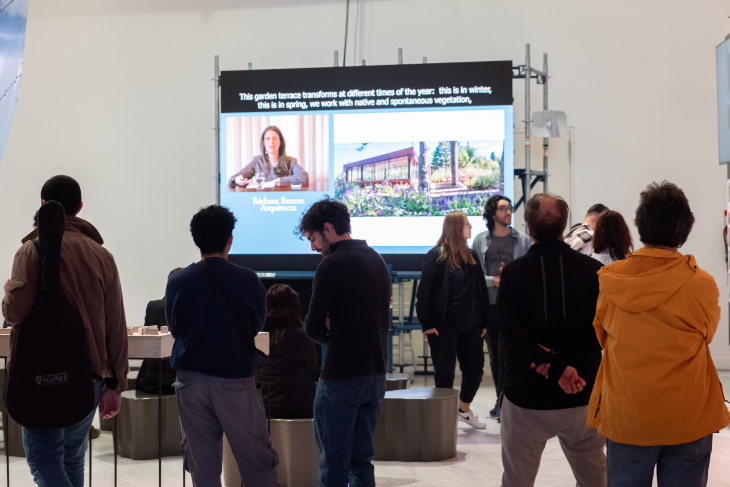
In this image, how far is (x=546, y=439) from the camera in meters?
2.13

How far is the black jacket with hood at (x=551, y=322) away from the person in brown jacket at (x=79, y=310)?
4.26 ft

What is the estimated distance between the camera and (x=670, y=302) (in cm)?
170

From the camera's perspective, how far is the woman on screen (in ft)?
20.7

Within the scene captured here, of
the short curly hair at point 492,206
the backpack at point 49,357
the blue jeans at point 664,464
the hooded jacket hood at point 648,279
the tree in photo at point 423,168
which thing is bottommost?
the blue jeans at point 664,464

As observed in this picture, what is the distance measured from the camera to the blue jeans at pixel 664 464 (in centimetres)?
170

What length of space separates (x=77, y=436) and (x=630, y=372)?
171 centimetres

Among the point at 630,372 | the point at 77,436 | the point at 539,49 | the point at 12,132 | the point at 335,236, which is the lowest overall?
the point at 77,436

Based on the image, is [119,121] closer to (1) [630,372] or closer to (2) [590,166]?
(2) [590,166]

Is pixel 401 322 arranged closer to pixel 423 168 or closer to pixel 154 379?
pixel 423 168

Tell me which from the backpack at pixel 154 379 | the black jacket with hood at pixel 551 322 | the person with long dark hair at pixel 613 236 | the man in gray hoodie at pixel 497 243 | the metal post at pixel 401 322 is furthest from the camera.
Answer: the metal post at pixel 401 322

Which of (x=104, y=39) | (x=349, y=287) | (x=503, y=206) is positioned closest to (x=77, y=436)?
(x=349, y=287)

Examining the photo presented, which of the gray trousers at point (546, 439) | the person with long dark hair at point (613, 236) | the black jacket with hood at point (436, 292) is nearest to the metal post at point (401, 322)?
the black jacket with hood at point (436, 292)
